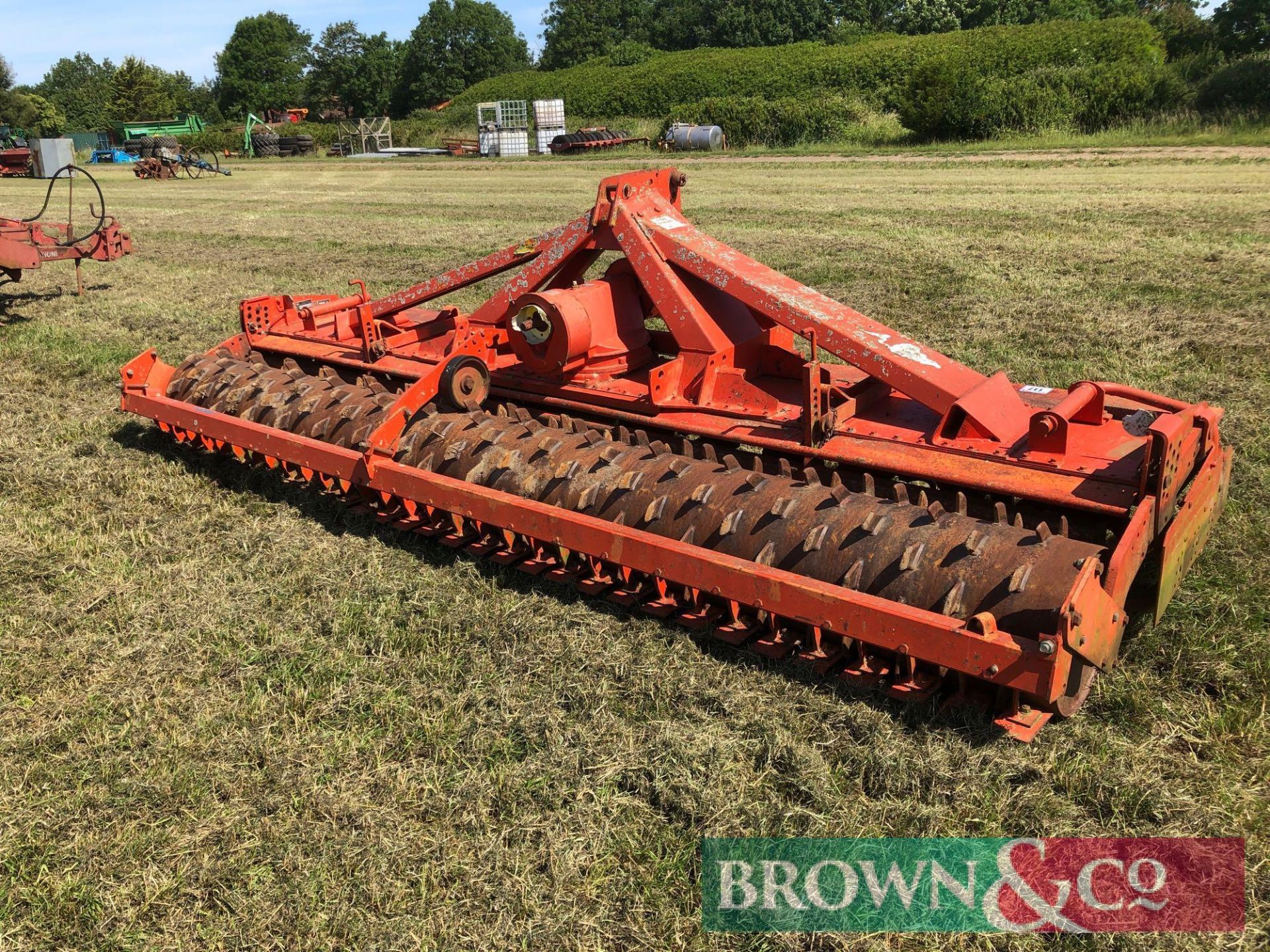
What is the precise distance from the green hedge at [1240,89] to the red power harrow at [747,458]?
84.9 feet

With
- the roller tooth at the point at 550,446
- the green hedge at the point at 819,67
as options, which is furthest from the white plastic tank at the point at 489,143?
the roller tooth at the point at 550,446

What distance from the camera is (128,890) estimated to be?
9.35ft

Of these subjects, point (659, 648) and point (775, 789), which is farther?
point (659, 648)

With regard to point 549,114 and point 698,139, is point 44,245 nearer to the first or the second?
point 698,139

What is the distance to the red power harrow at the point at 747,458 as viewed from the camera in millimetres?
3352

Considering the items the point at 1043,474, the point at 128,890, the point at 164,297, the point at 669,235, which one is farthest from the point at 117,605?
the point at 164,297

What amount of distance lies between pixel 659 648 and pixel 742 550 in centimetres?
54

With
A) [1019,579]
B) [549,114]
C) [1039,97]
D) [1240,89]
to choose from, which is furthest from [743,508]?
[549,114]

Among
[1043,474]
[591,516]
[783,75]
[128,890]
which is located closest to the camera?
[128,890]

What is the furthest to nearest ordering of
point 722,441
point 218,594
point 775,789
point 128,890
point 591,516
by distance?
1. point 722,441
2. point 218,594
3. point 591,516
4. point 775,789
5. point 128,890

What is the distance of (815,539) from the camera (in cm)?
373

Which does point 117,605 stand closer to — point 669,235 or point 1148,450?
point 669,235

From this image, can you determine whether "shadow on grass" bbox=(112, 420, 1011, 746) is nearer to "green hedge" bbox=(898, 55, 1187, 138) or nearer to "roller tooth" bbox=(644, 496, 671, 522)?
"roller tooth" bbox=(644, 496, 671, 522)

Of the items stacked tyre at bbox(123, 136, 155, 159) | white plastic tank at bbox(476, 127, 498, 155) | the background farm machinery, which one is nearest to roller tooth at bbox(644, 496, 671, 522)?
the background farm machinery
